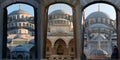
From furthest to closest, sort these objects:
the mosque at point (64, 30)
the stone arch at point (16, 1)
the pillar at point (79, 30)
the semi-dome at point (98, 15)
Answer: the semi-dome at point (98, 15) < the mosque at point (64, 30) < the stone arch at point (16, 1) < the pillar at point (79, 30)

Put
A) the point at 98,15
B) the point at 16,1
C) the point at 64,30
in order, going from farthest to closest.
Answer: the point at 98,15, the point at 64,30, the point at 16,1

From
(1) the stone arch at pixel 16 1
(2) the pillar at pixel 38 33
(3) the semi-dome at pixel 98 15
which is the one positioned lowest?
(2) the pillar at pixel 38 33

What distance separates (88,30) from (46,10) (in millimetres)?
51714

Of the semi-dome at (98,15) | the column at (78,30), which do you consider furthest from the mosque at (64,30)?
the column at (78,30)

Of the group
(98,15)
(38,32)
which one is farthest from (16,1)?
(98,15)

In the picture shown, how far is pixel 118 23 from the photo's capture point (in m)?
16.4

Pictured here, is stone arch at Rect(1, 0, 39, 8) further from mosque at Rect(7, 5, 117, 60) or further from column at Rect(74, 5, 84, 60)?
mosque at Rect(7, 5, 117, 60)

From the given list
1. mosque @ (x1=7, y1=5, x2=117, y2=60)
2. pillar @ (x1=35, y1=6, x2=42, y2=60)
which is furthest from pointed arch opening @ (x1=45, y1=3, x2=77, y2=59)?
pillar @ (x1=35, y1=6, x2=42, y2=60)

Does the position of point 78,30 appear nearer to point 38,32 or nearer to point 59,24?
point 38,32

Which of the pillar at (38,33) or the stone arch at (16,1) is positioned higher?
the stone arch at (16,1)

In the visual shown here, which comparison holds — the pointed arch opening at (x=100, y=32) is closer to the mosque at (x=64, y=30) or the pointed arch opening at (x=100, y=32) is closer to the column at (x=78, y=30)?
the mosque at (x=64, y=30)

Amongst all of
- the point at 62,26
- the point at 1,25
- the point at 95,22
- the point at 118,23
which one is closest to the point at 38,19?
the point at 1,25

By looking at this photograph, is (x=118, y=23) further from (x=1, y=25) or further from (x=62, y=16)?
(x=62, y=16)

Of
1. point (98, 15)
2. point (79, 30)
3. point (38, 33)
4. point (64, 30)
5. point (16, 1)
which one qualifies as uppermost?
point (98, 15)
